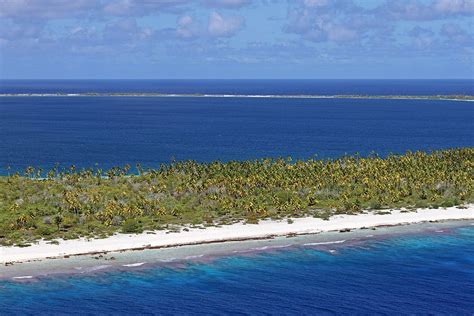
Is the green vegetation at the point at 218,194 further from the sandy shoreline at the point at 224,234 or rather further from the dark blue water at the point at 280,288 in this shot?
the dark blue water at the point at 280,288

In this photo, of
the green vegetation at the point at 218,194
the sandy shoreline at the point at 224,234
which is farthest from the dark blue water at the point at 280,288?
the green vegetation at the point at 218,194

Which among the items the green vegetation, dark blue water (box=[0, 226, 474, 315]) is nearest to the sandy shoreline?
the green vegetation

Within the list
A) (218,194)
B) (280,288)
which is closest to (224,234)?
(218,194)

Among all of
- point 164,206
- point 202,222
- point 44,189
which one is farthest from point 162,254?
point 44,189

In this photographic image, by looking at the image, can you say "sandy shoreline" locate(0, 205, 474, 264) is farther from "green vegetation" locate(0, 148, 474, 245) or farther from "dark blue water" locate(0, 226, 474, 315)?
"dark blue water" locate(0, 226, 474, 315)

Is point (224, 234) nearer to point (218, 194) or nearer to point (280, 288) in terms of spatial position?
point (218, 194)

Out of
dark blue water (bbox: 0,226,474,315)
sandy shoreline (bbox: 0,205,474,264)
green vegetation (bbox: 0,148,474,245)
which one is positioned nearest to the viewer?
dark blue water (bbox: 0,226,474,315)
